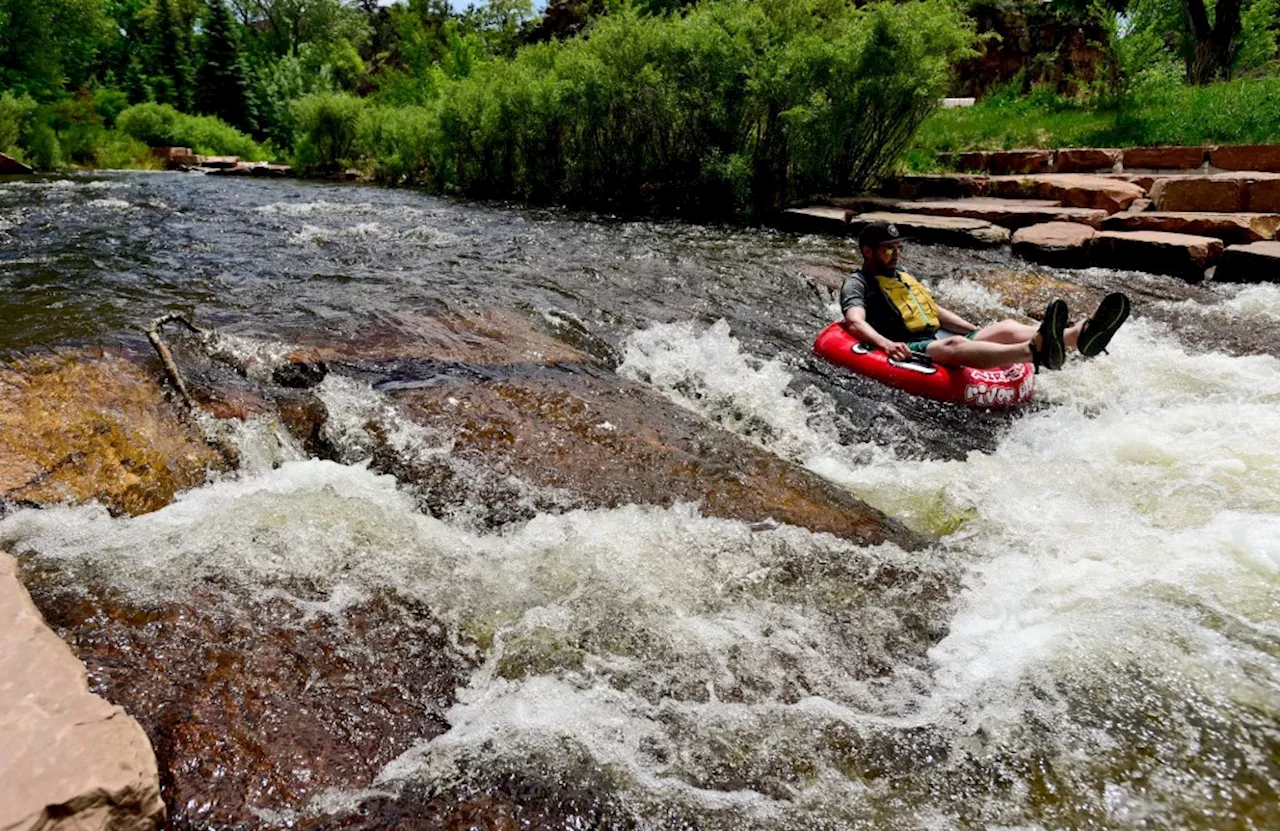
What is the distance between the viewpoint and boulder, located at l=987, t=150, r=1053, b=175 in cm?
1163

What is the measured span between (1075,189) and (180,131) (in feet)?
112

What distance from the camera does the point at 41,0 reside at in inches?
1142

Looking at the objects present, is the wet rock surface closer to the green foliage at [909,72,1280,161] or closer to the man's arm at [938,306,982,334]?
the man's arm at [938,306,982,334]

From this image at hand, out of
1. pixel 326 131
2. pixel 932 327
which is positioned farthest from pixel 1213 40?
pixel 326 131

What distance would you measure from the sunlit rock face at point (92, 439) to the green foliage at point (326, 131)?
23.5 metres

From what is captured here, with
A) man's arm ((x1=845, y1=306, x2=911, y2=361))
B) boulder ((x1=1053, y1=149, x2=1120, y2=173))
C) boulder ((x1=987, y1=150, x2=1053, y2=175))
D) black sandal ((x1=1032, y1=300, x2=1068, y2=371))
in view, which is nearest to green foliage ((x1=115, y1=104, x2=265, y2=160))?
boulder ((x1=987, y1=150, x2=1053, y2=175))

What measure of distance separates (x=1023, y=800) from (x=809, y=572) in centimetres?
120

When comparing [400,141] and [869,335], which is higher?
[869,335]

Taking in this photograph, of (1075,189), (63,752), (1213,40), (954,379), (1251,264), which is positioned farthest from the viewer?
(1213,40)

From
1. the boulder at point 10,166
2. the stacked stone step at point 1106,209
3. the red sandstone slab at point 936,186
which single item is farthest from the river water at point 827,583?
the boulder at point 10,166

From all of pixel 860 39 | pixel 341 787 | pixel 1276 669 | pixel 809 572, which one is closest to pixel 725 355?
pixel 809 572

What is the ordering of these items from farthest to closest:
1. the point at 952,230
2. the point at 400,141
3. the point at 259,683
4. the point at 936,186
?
the point at 400,141 → the point at 936,186 → the point at 952,230 → the point at 259,683

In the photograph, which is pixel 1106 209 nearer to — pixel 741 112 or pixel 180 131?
pixel 741 112

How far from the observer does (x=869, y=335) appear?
538 cm
